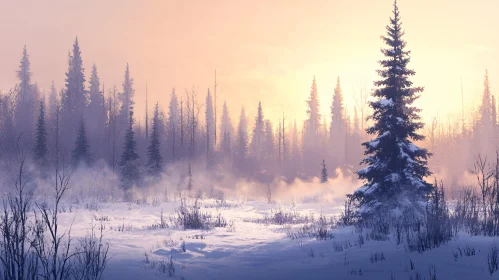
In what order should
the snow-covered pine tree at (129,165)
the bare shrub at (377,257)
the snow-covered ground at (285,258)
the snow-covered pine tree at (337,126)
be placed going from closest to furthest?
the snow-covered ground at (285,258) → the bare shrub at (377,257) → the snow-covered pine tree at (129,165) → the snow-covered pine tree at (337,126)

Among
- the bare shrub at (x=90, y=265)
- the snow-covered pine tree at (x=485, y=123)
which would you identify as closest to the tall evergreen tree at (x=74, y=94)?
the bare shrub at (x=90, y=265)

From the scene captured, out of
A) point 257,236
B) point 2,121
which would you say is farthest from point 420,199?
point 2,121

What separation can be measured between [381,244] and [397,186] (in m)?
6.81

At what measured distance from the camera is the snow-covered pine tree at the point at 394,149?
1534 cm

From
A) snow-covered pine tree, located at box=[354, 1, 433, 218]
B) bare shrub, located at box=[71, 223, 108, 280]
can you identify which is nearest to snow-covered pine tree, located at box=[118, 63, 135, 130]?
snow-covered pine tree, located at box=[354, 1, 433, 218]

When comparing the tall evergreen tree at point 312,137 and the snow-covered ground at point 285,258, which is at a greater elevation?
the tall evergreen tree at point 312,137

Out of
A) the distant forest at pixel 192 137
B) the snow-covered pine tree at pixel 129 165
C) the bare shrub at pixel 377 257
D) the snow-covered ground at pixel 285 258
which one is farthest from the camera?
the distant forest at pixel 192 137

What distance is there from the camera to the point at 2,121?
61.9m

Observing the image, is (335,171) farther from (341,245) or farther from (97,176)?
(341,245)

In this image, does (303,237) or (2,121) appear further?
(2,121)

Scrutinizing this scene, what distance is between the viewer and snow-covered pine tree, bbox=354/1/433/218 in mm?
15344

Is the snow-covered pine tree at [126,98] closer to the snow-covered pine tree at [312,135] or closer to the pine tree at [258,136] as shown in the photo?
the pine tree at [258,136]

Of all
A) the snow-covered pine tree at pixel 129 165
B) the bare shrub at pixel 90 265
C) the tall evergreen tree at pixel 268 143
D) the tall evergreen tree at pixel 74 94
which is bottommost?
the bare shrub at pixel 90 265

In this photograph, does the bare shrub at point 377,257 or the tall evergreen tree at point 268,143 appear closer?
the bare shrub at point 377,257
